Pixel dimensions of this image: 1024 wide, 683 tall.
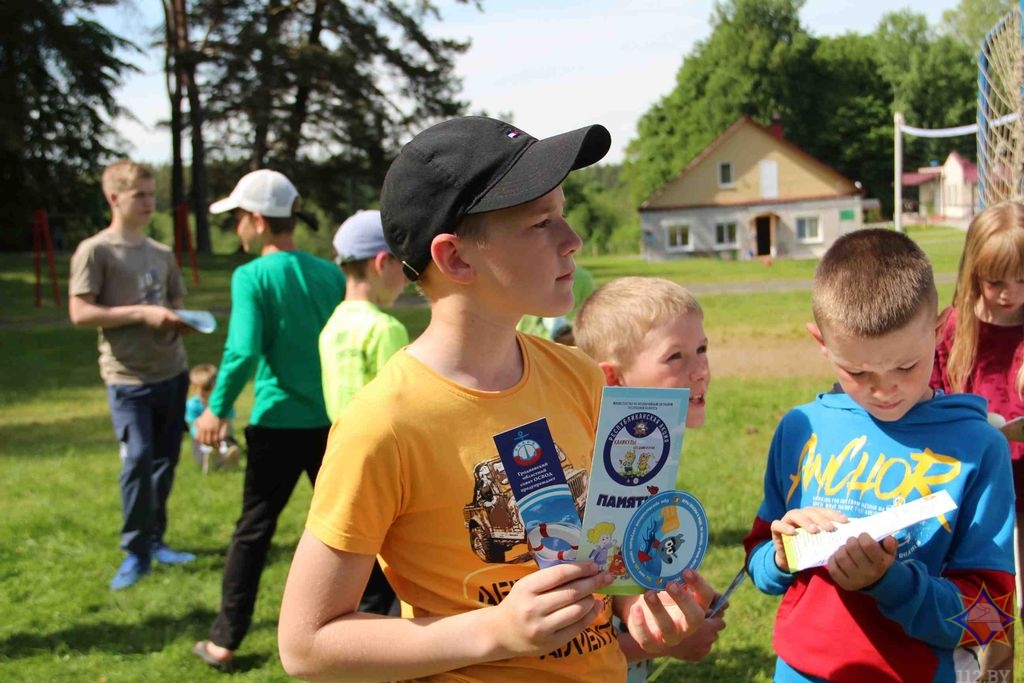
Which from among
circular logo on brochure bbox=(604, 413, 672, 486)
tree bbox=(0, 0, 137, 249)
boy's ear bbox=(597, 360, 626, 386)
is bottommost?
boy's ear bbox=(597, 360, 626, 386)

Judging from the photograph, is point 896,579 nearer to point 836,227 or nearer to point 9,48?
point 9,48

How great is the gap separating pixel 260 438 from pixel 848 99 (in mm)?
61799

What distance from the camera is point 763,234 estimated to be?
4788 centimetres

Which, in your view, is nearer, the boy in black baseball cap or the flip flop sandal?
the boy in black baseball cap

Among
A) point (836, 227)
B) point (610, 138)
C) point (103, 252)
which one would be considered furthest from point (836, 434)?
point (836, 227)

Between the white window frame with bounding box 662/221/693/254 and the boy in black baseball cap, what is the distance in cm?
4692

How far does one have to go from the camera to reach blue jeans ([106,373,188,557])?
213 inches

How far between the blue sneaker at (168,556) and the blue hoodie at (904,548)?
4.37m

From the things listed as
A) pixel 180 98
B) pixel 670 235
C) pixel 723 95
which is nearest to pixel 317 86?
pixel 180 98

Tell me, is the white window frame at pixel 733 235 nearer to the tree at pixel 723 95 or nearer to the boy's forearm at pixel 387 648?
the tree at pixel 723 95

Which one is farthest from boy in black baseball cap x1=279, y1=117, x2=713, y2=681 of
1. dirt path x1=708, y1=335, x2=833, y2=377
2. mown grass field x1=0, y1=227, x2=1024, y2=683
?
dirt path x1=708, y1=335, x2=833, y2=377

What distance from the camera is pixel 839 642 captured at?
2.17 metres

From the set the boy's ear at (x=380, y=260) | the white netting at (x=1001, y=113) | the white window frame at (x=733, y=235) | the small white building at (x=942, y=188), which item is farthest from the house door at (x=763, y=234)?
the boy's ear at (x=380, y=260)

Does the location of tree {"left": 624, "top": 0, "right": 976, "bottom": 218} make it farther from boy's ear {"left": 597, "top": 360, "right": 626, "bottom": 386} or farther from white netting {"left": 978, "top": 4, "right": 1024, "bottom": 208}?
boy's ear {"left": 597, "top": 360, "right": 626, "bottom": 386}
